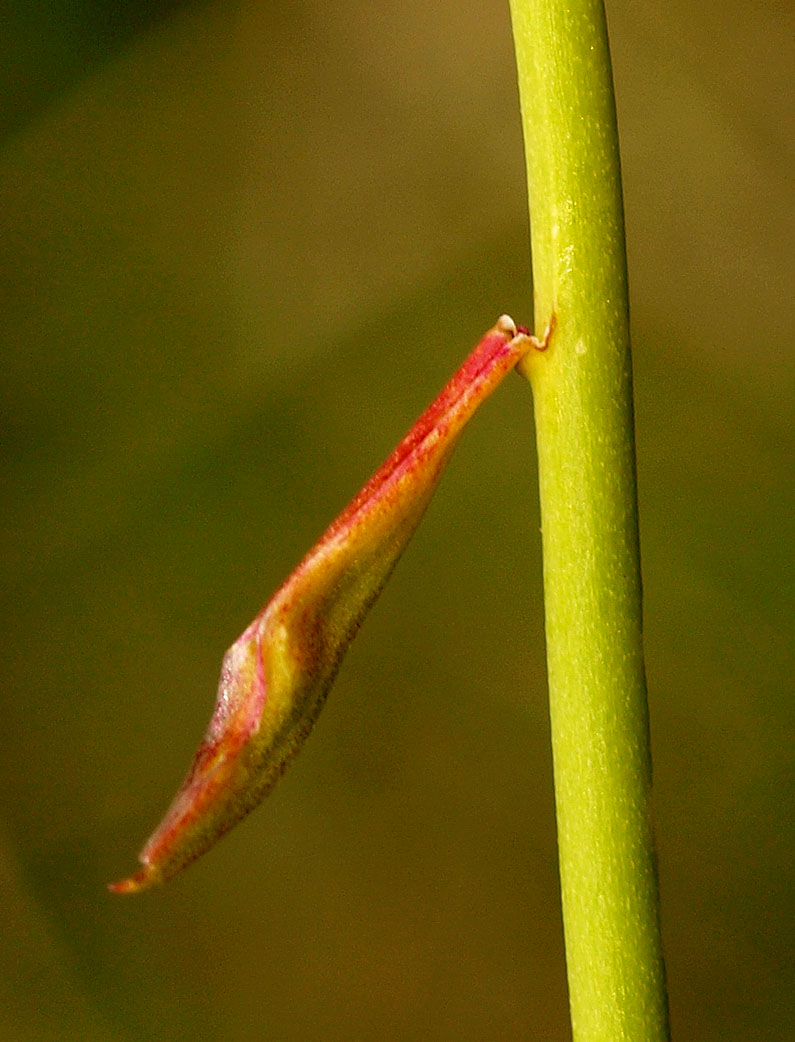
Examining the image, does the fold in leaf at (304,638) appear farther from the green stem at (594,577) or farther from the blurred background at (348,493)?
the blurred background at (348,493)

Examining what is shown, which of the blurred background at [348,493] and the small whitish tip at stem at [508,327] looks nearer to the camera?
the small whitish tip at stem at [508,327]

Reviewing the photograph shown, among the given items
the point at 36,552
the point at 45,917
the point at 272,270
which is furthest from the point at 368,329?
the point at 45,917

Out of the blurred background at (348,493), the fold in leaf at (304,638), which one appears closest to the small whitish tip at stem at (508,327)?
the fold in leaf at (304,638)

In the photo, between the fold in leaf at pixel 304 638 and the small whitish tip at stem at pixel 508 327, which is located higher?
the small whitish tip at stem at pixel 508 327

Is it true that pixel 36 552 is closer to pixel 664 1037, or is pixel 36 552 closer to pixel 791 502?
pixel 791 502
